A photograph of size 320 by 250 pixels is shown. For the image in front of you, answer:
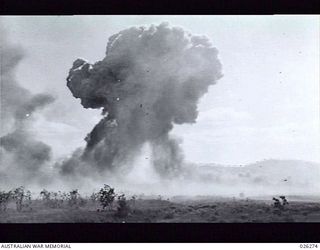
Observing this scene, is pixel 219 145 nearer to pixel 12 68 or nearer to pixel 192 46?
pixel 192 46

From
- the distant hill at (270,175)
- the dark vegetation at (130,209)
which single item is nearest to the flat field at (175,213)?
the dark vegetation at (130,209)

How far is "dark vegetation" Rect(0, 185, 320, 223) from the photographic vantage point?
4.15 meters

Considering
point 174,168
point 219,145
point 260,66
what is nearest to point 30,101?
point 174,168

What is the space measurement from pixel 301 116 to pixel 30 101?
251 cm

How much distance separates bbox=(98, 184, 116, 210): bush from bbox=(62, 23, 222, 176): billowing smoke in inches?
7.9

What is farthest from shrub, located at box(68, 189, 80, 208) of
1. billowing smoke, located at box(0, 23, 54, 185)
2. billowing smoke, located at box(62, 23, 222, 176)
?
billowing smoke, located at box(0, 23, 54, 185)

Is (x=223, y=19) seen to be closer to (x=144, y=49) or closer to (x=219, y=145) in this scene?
(x=144, y=49)

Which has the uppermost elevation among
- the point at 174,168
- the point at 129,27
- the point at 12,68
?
the point at 129,27

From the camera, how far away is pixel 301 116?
4242 millimetres

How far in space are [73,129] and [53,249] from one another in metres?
1.08

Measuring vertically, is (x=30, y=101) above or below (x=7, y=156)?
above

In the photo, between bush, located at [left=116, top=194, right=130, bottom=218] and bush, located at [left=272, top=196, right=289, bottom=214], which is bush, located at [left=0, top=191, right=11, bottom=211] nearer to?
bush, located at [left=116, top=194, right=130, bottom=218]

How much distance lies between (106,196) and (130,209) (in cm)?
25

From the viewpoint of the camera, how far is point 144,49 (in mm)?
4223
